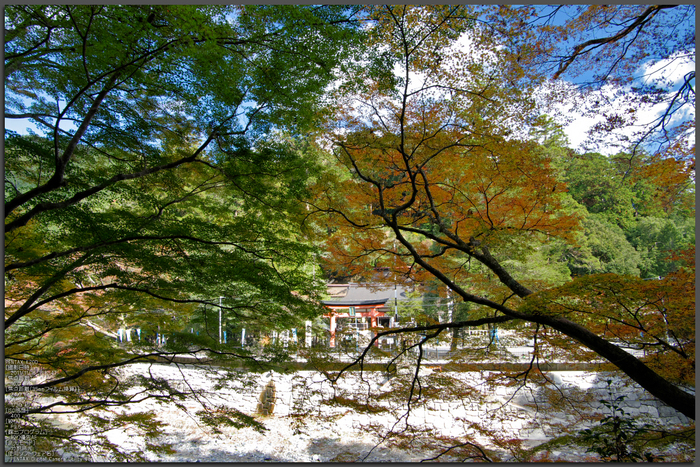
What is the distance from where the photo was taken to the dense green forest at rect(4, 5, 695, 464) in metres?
2.52

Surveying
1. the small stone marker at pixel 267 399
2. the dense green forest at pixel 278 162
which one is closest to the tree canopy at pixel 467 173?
the dense green forest at pixel 278 162

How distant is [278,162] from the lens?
3365 millimetres

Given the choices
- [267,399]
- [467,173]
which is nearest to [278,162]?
[467,173]

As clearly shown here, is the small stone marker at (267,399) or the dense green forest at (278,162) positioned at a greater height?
the dense green forest at (278,162)

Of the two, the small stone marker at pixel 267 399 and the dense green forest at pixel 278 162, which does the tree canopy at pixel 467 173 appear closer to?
the dense green forest at pixel 278 162

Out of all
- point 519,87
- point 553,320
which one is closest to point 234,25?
point 519,87

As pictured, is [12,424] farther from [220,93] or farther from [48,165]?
[220,93]

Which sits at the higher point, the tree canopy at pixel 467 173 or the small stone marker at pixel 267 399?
the tree canopy at pixel 467 173

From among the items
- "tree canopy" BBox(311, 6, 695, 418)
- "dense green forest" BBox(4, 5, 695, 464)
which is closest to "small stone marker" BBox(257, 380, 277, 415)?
"dense green forest" BBox(4, 5, 695, 464)

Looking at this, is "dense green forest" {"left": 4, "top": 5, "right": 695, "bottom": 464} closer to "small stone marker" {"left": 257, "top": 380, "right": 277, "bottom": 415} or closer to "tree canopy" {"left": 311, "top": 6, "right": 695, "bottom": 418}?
"tree canopy" {"left": 311, "top": 6, "right": 695, "bottom": 418}

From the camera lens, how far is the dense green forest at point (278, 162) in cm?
252

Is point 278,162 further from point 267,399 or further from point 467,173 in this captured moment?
point 267,399

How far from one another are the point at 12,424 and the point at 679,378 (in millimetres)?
5535

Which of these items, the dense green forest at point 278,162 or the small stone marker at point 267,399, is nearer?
the dense green forest at point 278,162
